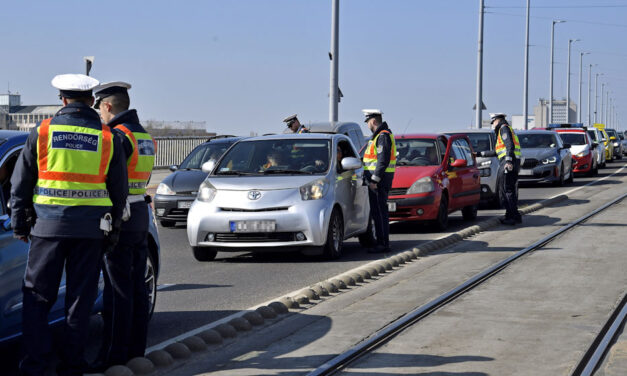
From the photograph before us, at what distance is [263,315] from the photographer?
836 centimetres

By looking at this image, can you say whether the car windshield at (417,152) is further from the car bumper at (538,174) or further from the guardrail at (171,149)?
the guardrail at (171,149)

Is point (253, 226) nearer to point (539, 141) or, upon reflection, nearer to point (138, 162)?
point (138, 162)

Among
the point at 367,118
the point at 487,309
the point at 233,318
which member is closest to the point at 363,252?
the point at 367,118

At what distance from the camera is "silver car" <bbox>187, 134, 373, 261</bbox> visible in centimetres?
1186

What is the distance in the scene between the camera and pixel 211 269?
11797mm

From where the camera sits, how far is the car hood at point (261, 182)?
12.0 metres

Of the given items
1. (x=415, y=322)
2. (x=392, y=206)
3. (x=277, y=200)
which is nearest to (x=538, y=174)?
(x=392, y=206)

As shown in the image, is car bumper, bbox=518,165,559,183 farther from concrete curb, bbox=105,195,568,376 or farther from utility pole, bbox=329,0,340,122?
concrete curb, bbox=105,195,568,376

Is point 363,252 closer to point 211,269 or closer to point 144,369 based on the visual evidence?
point 211,269

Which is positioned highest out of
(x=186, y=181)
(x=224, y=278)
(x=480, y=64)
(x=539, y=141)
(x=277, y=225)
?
(x=480, y=64)

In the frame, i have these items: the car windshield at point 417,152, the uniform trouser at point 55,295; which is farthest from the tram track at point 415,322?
the car windshield at point 417,152

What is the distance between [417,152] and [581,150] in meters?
20.2

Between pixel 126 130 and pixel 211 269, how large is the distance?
534cm

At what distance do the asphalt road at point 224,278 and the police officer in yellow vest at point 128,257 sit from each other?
84 cm
